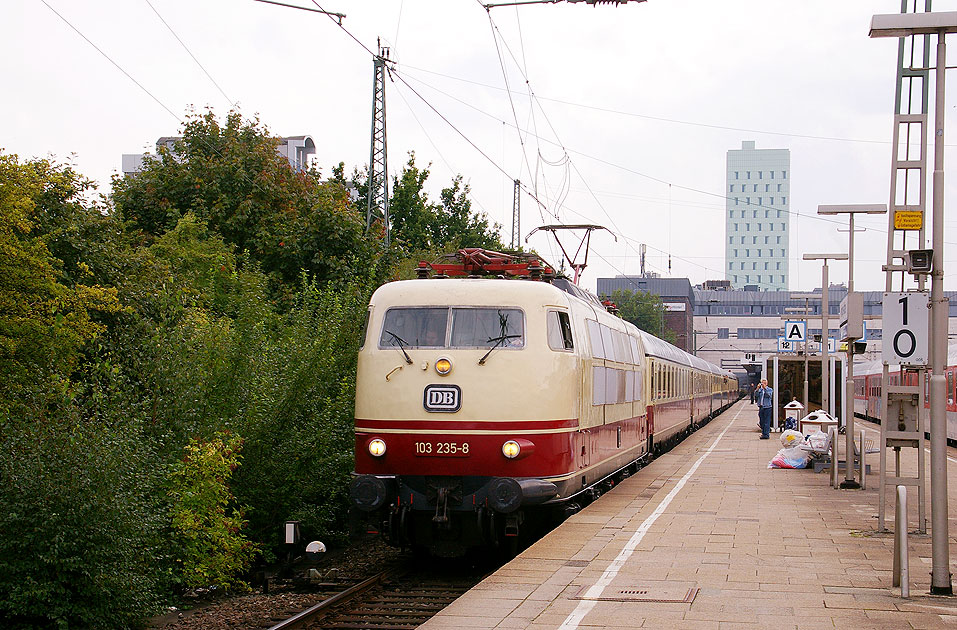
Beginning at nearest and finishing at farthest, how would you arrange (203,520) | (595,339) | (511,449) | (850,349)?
(511,449) → (203,520) → (595,339) → (850,349)

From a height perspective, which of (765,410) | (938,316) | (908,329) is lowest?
(765,410)

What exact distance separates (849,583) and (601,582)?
219 cm

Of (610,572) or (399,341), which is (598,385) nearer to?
(399,341)

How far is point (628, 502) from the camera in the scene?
15.0m

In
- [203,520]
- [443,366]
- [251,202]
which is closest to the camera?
[443,366]

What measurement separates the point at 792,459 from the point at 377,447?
43.2 ft

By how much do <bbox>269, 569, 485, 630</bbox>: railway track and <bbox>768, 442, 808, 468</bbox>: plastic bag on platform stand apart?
11779 millimetres

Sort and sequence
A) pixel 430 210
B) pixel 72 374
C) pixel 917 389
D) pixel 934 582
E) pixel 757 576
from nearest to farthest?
pixel 934 582 → pixel 757 576 → pixel 917 389 → pixel 72 374 → pixel 430 210

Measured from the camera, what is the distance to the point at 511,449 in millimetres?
11000

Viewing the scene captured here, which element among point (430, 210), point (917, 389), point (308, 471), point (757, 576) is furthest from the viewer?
point (430, 210)

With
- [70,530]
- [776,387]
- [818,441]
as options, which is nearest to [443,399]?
[70,530]

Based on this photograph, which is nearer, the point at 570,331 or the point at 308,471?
the point at 570,331

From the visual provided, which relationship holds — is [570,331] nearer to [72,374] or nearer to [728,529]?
[728,529]

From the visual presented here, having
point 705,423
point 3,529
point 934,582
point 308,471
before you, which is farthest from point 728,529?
point 705,423
